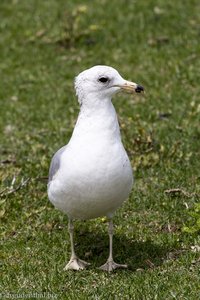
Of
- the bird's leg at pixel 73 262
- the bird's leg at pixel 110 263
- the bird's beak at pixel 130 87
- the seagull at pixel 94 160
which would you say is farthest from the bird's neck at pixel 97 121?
the bird's leg at pixel 73 262

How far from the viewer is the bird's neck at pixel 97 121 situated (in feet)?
19.5

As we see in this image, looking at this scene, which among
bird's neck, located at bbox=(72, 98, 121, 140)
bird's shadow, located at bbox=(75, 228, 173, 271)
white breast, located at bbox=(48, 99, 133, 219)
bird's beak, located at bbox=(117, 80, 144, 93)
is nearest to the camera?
white breast, located at bbox=(48, 99, 133, 219)

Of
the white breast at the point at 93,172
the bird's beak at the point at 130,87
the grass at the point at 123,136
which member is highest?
the bird's beak at the point at 130,87

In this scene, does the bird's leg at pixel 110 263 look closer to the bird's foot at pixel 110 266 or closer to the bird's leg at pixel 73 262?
the bird's foot at pixel 110 266

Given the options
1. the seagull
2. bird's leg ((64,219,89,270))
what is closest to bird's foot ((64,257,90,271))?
bird's leg ((64,219,89,270))

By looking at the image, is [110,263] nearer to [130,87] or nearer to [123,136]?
[130,87]

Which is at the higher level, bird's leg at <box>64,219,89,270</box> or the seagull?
the seagull

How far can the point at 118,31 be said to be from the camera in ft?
39.5

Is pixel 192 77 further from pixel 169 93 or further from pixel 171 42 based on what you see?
pixel 171 42

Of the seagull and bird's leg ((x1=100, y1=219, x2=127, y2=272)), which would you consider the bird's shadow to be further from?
the seagull

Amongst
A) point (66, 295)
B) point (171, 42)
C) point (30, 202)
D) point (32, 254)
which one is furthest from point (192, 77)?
point (66, 295)

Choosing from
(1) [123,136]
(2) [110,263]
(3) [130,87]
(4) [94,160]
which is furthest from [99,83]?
(1) [123,136]

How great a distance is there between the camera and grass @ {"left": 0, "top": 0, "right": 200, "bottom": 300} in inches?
240

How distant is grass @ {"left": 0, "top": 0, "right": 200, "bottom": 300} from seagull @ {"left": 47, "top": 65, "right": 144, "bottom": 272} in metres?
0.57
